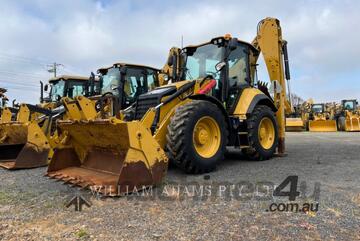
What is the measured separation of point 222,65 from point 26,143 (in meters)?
4.47

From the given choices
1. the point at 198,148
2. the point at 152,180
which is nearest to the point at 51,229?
the point at 152,180

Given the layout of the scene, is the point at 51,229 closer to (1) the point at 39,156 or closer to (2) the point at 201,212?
(2) the point at 201,212

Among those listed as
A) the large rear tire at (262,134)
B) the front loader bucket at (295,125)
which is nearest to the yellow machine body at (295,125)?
the front loader bucket at (295,125)

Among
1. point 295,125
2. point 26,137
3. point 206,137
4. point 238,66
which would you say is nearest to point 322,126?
point 295,125

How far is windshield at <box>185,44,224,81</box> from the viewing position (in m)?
7.30

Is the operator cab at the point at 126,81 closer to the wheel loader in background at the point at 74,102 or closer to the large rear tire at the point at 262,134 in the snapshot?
the wheel loader in background at the point at 74,102

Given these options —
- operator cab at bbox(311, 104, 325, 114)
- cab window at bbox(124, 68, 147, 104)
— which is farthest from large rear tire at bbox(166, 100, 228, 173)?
operator cab at bbox(311, 104, 325, 114)

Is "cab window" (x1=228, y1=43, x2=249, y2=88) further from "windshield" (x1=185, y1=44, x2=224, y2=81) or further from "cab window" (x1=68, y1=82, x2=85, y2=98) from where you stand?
"cab window" (x1=68, y1=82, x2=85, y2=98)

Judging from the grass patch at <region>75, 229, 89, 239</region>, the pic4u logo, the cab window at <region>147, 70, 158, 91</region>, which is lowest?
the grass patch at <region>75, 229, 89, 239</region>

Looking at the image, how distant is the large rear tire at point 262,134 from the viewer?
753 cm

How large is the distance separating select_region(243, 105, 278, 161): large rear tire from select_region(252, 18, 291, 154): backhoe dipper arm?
0.53 metres

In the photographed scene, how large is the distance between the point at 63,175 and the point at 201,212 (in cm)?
272

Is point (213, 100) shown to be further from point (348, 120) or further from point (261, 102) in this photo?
point (348, 120)

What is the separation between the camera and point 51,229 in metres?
3.51
